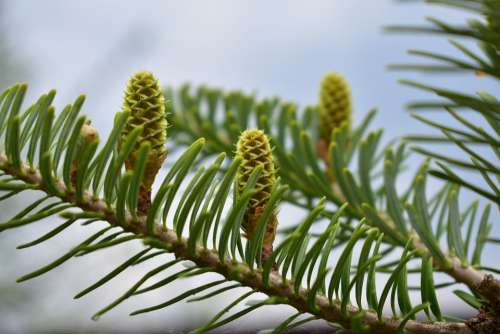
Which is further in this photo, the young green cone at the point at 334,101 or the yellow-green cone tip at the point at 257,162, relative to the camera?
the young green cone at the point at 334,101

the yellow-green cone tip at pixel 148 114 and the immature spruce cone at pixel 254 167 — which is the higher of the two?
the yellow-green cone tip at pixel 148 114

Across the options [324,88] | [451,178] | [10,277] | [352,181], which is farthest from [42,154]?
[10,277]

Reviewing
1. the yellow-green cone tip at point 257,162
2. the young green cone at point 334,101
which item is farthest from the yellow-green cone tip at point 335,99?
the yellow-green cone tip at point 257,162

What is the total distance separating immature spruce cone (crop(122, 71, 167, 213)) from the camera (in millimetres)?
311

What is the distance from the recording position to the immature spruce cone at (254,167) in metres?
0.33

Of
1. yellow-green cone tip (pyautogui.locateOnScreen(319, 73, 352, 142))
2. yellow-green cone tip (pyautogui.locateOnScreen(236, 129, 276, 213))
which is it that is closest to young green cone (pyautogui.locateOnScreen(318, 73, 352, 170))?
yellow-green cone tip (pyautogui.locateOnScreen(319, 73, 352, 142))

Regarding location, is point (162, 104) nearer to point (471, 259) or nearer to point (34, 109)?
point (34, 109)

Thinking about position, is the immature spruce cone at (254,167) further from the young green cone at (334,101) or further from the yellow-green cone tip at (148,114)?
the young green cone at (334,101)

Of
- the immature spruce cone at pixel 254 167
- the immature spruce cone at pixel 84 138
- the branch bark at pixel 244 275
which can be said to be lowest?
the branch bark at pixel 244 275

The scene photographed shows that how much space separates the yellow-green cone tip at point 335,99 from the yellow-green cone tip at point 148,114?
14.6 inches

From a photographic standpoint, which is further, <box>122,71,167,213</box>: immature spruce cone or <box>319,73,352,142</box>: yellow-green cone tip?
<box>319,73,352,142</box>: yellow-green cone tip

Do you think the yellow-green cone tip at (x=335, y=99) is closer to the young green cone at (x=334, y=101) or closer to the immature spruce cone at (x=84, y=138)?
the young green cone at (x=334, y=101)

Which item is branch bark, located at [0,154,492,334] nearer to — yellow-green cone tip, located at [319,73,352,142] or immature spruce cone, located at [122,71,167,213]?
immature spruce cone, located at [122,71,167,213]

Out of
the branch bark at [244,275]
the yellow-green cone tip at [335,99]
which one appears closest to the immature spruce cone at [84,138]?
the branch bark at [244,275]
